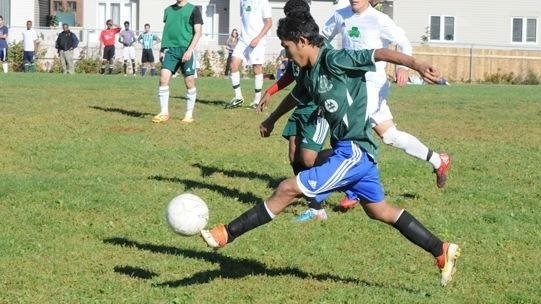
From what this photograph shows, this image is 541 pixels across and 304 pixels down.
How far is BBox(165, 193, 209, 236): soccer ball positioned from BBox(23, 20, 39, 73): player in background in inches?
1350

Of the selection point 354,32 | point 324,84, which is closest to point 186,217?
point 324,84

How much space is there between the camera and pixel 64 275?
7137 mm

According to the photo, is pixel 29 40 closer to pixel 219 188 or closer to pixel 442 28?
pixel 442 28

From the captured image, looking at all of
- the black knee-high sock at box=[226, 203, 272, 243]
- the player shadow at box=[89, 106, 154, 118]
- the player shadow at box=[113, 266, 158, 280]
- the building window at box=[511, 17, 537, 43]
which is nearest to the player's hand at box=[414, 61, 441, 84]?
the black knee-high sock at box=[226, 203, 272, 243]

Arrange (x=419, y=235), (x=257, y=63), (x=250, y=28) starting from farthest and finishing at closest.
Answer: (x=257, y=63), (x=250, y=28), (x=419, y=235)

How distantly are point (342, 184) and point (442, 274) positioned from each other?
0.93m

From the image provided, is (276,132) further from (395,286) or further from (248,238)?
(395,286)

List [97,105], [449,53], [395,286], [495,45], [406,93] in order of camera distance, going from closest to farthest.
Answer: [395,286]
[97,105]
[406,93]
[449,53]
[495,45]

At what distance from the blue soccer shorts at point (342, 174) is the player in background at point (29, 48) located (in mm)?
34354

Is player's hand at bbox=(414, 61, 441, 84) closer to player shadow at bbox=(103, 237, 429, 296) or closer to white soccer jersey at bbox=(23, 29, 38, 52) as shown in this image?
player shadow at bbox=(103, 237, 429, 296)

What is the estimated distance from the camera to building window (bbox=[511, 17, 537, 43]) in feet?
174

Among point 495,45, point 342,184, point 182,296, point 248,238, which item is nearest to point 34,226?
point 248,238

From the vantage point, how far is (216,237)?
6.56 meters

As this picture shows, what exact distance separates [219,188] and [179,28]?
5.72 metres
